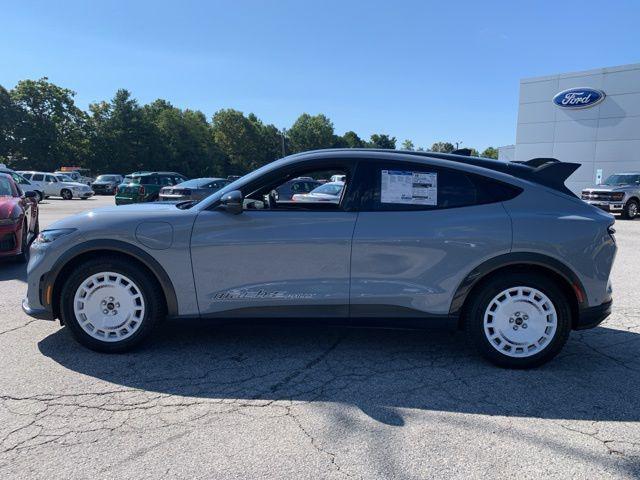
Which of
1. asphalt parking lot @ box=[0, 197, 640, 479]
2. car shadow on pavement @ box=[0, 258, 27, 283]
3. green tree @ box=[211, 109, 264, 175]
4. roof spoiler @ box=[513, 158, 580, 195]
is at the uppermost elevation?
green tree @ box=[211, 109, 264, 175]

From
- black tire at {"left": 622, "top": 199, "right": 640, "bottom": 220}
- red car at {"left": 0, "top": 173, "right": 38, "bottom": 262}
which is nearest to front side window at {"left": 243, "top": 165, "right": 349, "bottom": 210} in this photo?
red car at {"left": 0, "top": 173, "right": 38, "bottom": 262}

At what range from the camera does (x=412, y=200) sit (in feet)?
12.4

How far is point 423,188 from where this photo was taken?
3793 mm

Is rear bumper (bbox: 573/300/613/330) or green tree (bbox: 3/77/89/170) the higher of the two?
green tree (bbox: 3/77/89/170)

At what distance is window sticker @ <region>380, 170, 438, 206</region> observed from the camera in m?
3.77

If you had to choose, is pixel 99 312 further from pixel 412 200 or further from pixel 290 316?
pixel 412 200

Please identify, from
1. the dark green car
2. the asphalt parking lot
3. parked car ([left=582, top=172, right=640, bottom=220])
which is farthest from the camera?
the dark green car

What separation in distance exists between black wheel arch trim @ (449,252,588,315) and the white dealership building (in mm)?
24969

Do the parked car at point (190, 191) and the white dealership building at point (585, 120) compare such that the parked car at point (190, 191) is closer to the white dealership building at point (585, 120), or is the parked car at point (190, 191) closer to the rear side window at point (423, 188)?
the rear side window at point (423, 188)

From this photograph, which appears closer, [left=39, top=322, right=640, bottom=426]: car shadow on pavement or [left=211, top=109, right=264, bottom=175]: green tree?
[left=39, top=322, right=640, bottom=426]: car shadow on pavement

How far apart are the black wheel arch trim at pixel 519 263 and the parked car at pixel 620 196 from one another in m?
16.3

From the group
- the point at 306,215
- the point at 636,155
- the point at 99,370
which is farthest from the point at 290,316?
the point at 636,155

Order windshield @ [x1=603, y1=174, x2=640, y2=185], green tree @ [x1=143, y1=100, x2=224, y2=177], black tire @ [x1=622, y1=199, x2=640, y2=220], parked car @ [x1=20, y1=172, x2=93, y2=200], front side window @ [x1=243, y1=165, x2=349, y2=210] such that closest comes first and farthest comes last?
front side window @ [x1=243, y1=165, x2=349, y2=210] → black tire @ [x1=622, y1=199, x2=640, y2=220] → windshield @ [x1=603, y1=174, x2=640, y2=185] → parked car @ [x1=20, y1=172, x2=93, y2=200] → green tree @ [x1=143, y1=100, x2=224, y2=177]

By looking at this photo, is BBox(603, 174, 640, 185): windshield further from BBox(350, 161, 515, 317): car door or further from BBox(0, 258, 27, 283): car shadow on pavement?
BBox(0, 258, 27, 283): car shadow on pavement
